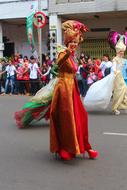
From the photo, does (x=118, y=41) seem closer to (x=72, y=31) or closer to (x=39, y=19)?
(x=72, y=31)

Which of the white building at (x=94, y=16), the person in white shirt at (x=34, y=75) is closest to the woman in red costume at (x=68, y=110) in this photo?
the person in white shirt at (x=34, y=75)

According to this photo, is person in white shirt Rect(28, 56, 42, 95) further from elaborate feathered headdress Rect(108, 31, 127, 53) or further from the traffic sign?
elaborate feathered headdress Rect(108, 31, 127, 53)

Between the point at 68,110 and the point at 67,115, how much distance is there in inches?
2.7

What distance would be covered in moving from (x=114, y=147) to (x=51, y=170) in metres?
1.69

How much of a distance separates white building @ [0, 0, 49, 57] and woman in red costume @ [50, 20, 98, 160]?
18887mm

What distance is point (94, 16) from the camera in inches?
1009

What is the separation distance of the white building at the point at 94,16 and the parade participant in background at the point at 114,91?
11658 millimetres

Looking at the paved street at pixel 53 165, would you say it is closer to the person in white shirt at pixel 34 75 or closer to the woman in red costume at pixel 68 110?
the woman in red costume at pixel 68 110

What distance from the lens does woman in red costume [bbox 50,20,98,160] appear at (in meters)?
6.50

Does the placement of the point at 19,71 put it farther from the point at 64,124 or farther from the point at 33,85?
the point at 64,124

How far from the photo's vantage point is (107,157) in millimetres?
7027

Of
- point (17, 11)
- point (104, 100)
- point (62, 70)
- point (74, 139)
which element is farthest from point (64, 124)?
point (17, 11)

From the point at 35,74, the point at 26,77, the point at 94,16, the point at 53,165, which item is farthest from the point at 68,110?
the point at 94,16

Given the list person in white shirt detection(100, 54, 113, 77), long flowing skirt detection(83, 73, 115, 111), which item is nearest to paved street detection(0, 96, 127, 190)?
long flowing skirt detection(83, 73, 115, 111)
